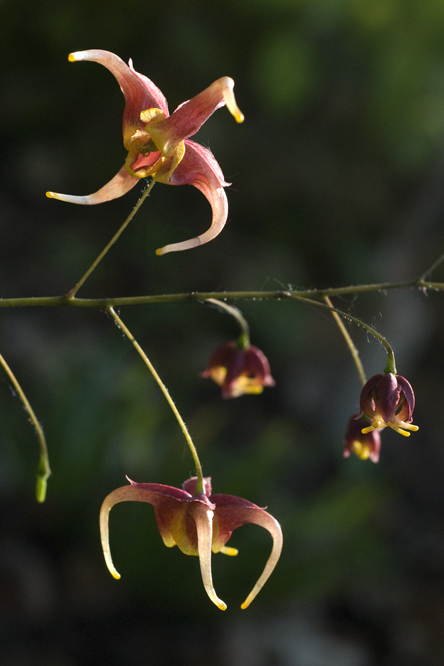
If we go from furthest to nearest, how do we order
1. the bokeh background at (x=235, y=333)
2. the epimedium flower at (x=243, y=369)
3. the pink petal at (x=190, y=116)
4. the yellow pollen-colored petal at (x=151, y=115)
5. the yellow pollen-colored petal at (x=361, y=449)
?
1. the bokeh background at (x=235, y=333)
2. the epimedium flower at (x=243, y=369)
3. the yellow pollen-colored petal at (x=361, y=449)
4. the yellow pollen-colored petal at (x=151, y=115)
5. the pink petal at (x=190, y=116)

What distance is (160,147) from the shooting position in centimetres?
106

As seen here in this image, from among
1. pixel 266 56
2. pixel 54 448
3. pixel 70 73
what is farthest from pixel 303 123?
pixel 54 448

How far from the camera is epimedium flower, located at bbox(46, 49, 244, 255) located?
102cm

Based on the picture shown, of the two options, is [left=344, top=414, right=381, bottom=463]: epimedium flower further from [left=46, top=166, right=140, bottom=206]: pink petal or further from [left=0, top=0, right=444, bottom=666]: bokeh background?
[left=0, top=0, right=444, bottom=666]: bokeh background

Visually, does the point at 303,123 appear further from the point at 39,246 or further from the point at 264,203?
the point at 39,246

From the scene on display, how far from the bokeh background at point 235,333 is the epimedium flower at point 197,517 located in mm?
2026

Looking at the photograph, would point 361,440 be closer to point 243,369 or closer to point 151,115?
point 243,369

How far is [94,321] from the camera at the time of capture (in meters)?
5.05

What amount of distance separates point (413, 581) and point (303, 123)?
13.1 ft

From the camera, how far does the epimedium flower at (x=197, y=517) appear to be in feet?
3.64

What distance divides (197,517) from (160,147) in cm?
69

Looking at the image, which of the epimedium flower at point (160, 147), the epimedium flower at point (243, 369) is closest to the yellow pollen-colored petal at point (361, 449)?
the epimedium flower at point (243, 369)

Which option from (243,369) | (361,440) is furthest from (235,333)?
(361,440)

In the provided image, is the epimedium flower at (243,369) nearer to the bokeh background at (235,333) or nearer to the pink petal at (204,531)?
the pink petal at (204,531)
